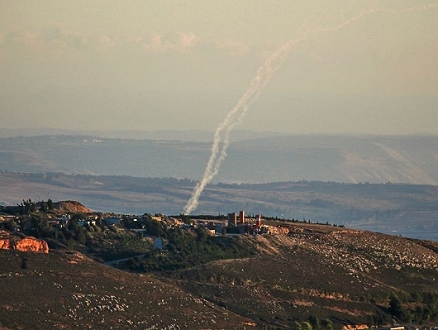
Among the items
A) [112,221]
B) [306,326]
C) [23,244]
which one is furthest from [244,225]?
[23,244]

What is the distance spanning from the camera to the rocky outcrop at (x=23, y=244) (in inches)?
5276

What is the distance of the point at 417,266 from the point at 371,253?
17.0 feet

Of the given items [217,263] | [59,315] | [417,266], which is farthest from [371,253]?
[59,315]

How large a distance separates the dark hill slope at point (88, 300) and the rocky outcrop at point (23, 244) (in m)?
1.49

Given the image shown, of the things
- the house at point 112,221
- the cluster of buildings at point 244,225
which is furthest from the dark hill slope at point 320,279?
the house at point 112,221

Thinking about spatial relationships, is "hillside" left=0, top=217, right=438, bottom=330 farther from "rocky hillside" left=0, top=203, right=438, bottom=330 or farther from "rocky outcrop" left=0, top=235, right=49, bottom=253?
"rocky outcrop" left=0, top=235, right=49, bottom=253

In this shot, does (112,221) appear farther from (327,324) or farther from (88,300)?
(88,300)

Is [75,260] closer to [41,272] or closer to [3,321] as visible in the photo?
[41,272]

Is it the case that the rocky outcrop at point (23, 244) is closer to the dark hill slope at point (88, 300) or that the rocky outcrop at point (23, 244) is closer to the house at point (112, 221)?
the dark hill slope at point (88, 300)

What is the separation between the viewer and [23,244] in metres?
135

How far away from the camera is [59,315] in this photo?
114250mm

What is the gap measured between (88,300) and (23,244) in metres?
16.1

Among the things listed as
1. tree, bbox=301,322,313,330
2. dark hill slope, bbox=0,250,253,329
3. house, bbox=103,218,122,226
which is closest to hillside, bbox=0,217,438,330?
dark hill slope, bbox=0,250,253,329

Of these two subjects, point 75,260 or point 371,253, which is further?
point 371,253
